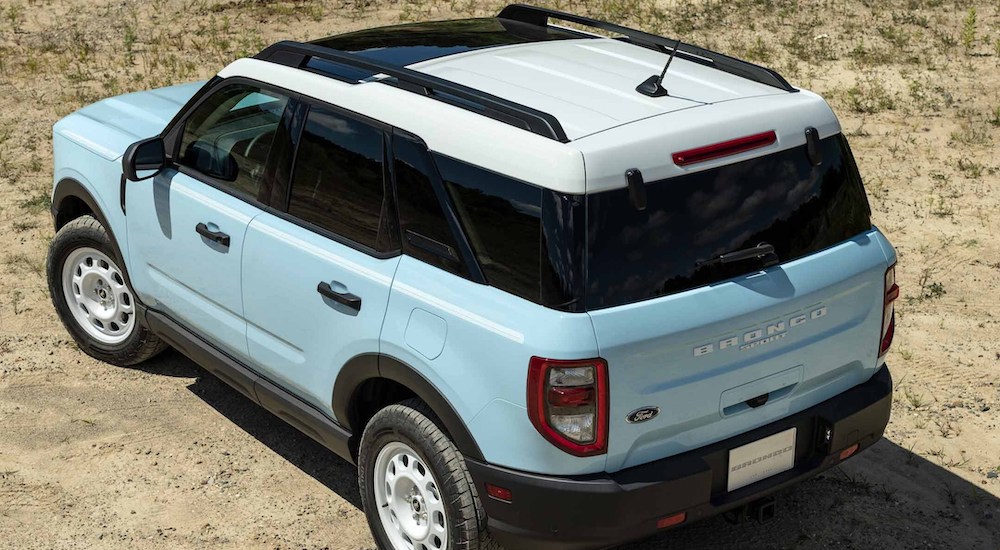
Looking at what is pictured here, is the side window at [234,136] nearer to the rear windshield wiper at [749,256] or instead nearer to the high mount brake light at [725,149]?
the high mount brake light at [725,149]

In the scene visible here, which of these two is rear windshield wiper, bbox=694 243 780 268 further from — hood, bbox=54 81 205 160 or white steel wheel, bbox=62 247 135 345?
white steel wheel, bbox=62 247 135 345

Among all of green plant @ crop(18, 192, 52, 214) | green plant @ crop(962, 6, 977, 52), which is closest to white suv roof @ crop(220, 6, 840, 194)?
green plant @ crop(18, 192, 52, 214)

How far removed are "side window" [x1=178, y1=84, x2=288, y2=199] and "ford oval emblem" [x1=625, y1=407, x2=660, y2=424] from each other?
192 centimetres

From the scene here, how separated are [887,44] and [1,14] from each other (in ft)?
31.1

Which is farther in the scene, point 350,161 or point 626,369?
point 350,161

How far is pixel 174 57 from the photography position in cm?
1143

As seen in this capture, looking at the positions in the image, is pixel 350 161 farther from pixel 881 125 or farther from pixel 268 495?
pixel 881 125

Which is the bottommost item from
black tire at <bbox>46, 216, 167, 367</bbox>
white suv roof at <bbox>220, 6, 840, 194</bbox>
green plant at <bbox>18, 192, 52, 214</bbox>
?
green plant at <bbox>18, 192, 52, 214</bbox>

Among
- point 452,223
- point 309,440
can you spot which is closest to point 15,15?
point 309,440

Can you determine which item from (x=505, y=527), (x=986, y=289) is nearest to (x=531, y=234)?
(x=505, y=527)

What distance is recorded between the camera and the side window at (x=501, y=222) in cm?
365

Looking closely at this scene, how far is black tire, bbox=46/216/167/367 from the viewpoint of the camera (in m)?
5.76

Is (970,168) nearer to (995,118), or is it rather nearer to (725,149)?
(995,118)

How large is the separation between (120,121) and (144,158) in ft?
2.41
